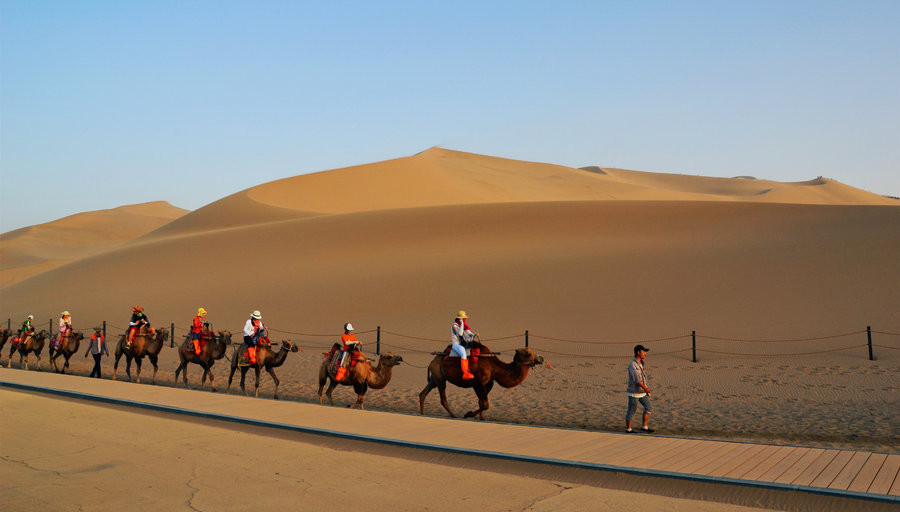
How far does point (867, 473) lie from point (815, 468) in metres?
0.60

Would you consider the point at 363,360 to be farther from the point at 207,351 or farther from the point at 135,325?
the point at 135,325

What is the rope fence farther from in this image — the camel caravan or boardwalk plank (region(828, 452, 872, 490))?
boardwalk plank (region(828, 452, 872, 490))

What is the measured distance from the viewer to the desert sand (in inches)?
726

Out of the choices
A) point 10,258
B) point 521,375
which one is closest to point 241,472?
point 521,375

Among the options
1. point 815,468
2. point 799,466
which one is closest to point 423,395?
Result: point 799,466

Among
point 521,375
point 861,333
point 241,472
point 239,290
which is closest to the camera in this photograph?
point 241,472

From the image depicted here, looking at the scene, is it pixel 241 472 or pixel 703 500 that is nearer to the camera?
pixel 703 500

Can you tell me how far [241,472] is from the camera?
10.2 meters

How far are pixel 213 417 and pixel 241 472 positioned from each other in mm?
4957

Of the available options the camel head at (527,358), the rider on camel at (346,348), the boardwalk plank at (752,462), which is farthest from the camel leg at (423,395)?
the boardwalk plank at (752,462)

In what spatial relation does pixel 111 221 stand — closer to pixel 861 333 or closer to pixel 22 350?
pixel 22 350

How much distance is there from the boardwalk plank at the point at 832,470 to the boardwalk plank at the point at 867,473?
0.81ft

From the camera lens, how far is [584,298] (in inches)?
1428

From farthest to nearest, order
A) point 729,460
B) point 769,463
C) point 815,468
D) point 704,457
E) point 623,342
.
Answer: point 623,342, point 704,457, point 729,460, point 769,463, point 815,468
